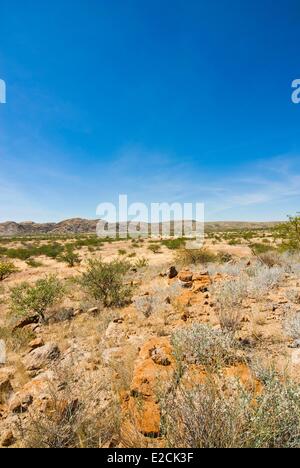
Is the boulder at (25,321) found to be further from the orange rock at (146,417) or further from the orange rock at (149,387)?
the orange rock at (146,417)

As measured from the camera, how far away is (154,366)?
3682 mm

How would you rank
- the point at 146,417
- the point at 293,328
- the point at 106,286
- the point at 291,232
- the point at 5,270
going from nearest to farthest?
the point at 146,417, the point at 293,328, the point at 106,286, the point at 291,232, the point at 5,270

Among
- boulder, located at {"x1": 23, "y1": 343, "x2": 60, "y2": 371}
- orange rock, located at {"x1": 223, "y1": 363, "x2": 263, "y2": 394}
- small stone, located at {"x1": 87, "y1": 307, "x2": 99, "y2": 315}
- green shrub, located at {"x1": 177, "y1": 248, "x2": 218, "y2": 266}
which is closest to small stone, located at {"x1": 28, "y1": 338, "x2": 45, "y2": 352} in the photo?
boulder, located at {"x1": 23, "y1": 343, "x2": 60, "y2": 371}

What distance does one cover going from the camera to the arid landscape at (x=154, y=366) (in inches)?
99.2

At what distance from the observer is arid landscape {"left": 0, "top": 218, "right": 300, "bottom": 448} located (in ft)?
8.27

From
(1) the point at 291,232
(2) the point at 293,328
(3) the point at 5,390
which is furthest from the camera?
(1) the point at 291,232

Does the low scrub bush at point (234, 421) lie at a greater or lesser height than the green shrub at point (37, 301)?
greater

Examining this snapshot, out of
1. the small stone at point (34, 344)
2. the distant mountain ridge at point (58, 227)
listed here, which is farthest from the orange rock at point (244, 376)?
the distant mountain ridge at point (58, 227)

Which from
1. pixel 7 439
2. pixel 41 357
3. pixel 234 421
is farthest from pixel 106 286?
pixel 234 421

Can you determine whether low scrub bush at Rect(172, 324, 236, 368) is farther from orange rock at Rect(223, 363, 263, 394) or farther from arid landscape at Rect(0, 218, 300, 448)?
orange rock at Rect(223, 363, 263, 394)

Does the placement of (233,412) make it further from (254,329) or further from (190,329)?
(254,329)

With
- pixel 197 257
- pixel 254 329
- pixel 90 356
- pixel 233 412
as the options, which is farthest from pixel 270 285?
pixel 197 257

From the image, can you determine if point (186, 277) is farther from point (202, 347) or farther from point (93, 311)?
point (202, 347)

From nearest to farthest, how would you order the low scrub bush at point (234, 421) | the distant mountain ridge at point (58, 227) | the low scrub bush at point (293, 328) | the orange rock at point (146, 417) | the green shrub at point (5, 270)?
the low scrub bush at point (234, 421)
the orange rock at point (146, 417)
the low scrub bush at point (293, 328)
the green shrub at point (5, 270)
the distant mountain ridge at point (58, 227)
